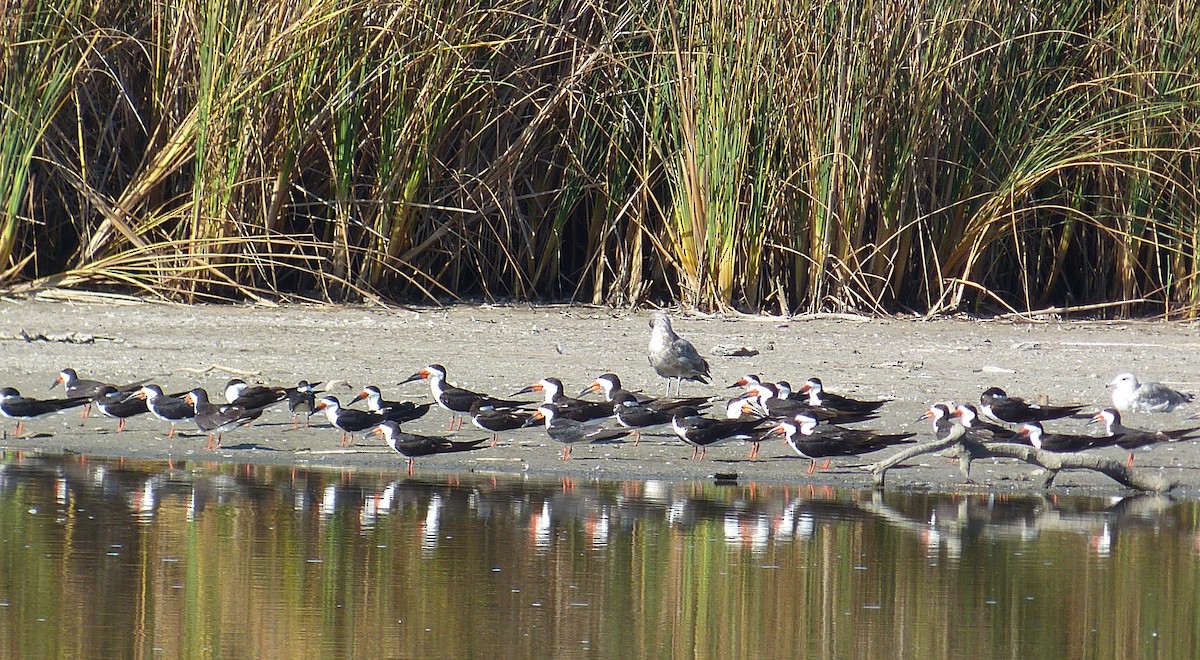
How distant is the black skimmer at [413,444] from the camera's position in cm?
952

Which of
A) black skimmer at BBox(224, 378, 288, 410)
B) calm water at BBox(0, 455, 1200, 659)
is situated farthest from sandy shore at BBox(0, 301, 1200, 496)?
calm water at BBox(0, 455, 1200, 659)

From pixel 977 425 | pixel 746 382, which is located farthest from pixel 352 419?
pixel 977 425

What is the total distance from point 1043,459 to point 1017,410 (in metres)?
1.30

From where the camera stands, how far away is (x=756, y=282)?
14742 millimetres

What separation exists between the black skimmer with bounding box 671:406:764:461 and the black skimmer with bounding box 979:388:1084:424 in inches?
55.3

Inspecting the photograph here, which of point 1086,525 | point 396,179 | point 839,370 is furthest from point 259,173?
point 1086,525

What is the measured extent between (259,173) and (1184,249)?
7548 millimetres

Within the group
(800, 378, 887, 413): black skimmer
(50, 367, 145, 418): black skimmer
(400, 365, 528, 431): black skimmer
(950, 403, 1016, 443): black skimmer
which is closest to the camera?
(950, 403, 1016, 443): black skimmer

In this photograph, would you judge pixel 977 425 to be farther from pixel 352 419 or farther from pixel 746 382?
pixel 352 419

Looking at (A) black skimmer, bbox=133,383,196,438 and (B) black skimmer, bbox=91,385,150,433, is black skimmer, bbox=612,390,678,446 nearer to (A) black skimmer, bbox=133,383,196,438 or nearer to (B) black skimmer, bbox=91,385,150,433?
(A) black skimmer, bbox=133,383,196,438

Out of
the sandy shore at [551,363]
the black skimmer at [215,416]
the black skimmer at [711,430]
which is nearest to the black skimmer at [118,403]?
the sandy shore at [551,363]

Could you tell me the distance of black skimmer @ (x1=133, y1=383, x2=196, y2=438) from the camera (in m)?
9.97

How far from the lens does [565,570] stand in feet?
22.2

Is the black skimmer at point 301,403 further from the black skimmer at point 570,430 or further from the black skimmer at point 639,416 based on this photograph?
the black skimmer at point 639,416
